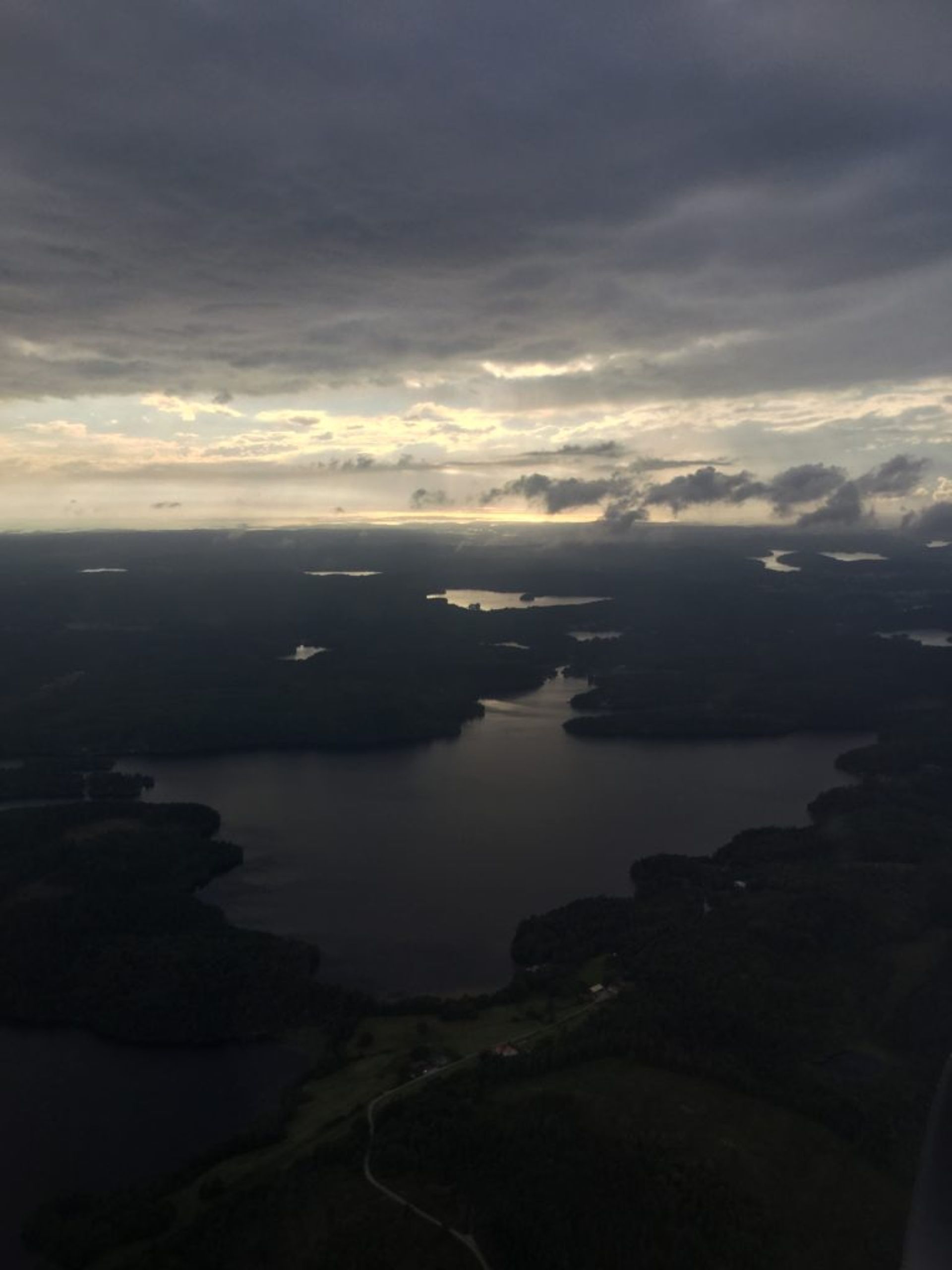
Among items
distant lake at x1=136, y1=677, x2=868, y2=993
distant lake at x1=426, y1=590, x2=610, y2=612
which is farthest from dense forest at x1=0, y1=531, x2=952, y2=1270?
distant lake at x1=426, y1=590, x2=610, y2=612

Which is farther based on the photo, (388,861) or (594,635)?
(594,635)

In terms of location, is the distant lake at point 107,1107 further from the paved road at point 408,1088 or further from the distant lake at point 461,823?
the distant lake at point 461,823

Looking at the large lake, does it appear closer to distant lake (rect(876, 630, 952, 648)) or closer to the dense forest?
the dense forest

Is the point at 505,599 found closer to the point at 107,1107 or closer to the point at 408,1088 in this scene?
the point at 107,1107

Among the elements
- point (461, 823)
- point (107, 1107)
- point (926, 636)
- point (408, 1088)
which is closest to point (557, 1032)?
point (408, 1088)

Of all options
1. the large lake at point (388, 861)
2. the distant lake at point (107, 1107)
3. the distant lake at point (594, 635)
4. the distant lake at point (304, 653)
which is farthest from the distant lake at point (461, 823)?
the distant lake at point (594, 635)

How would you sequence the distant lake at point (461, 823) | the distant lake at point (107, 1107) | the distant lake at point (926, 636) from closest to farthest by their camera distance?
1. the distant lake at point (107, 1107)
2. the distant lake at point (461, 823)
3. the distant lake at point (926, 636)

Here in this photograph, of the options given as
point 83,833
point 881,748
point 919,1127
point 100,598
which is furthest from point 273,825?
point 100,598
